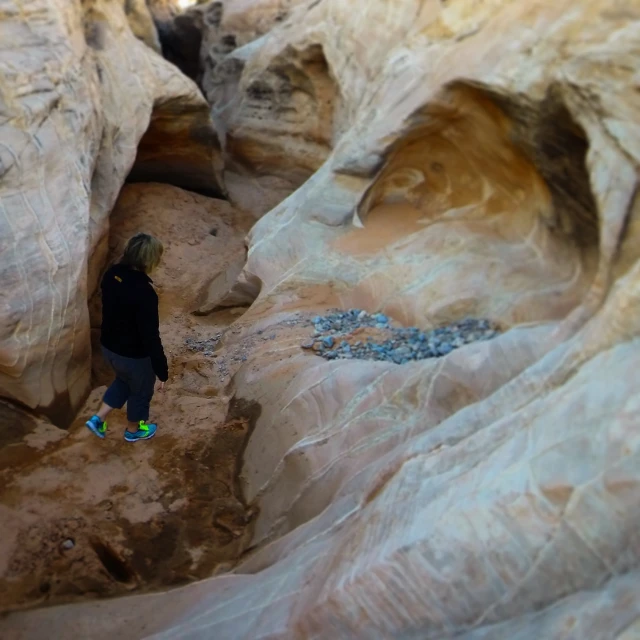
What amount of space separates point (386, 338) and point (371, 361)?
420 millimetres

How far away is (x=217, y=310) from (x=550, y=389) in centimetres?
382

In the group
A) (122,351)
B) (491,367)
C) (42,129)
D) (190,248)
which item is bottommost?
(190,248)

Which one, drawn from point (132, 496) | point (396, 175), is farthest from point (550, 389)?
point (396, 175)

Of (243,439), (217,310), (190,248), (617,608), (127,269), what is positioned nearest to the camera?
(617,608)

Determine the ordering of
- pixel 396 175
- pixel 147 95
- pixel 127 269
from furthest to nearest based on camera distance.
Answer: pixel 147 95, pixel 396 175, pixel 127 269

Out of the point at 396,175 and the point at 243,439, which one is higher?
the point at 396,175

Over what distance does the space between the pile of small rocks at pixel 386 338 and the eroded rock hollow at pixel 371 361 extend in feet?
0.18

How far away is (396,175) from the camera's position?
5.04 m

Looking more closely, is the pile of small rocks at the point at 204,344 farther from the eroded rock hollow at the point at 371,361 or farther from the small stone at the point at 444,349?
the small stone at the point at 444,349

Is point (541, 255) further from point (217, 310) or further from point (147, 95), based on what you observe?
point (147, 95)

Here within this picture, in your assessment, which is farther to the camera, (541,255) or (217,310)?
(217,310)

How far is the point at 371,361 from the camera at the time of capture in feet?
11.9

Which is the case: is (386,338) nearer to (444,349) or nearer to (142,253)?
(444,349)

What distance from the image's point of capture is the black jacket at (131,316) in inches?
133
